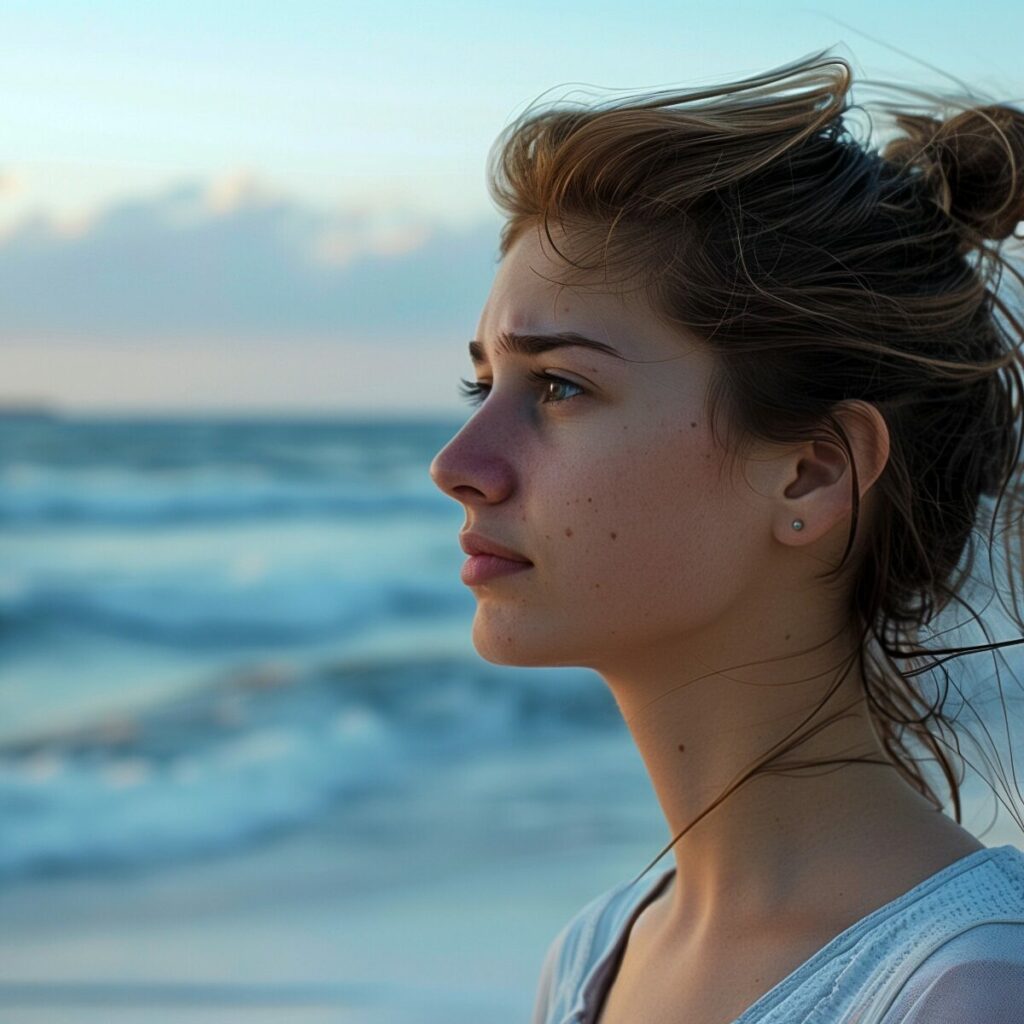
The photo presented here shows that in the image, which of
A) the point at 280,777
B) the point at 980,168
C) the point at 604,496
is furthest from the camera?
the point at 280,777

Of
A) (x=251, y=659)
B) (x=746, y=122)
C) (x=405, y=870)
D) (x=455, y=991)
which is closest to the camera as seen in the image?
(x=746, y=122)

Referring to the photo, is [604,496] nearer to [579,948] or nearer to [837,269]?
[837,269]

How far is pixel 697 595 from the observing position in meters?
1.52

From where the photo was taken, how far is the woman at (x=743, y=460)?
151 centimetres

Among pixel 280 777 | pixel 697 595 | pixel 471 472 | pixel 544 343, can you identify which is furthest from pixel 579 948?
pixel 280 777

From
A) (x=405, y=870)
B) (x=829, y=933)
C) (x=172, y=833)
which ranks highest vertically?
(x=172, y=833)

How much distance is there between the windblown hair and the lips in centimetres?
25

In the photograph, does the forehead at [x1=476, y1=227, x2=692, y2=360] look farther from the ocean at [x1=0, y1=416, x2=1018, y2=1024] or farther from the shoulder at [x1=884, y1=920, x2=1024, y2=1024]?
the ocean at [x1=0, y1=416, x2=1018, y2=1024]

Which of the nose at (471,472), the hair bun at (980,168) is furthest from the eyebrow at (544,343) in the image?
the hair bun at (980,168)

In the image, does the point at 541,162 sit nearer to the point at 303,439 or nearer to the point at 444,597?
the point at 444,597

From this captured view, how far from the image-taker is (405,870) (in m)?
5.74

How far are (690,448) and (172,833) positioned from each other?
5474 millimetres

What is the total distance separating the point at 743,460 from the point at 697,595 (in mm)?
149

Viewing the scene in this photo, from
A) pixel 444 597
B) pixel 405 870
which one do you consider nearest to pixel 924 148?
pixel 405 870
